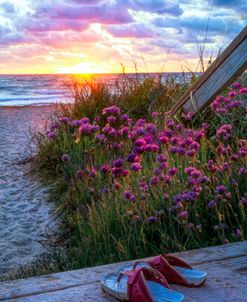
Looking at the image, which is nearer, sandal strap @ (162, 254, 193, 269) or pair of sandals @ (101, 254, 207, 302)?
pair of sandals @ (101, 254, 207, 302)

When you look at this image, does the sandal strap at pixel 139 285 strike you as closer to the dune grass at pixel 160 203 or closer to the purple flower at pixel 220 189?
the dune grass at pixel 160 203

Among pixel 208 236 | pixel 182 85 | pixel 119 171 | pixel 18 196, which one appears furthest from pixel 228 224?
pixel 182 85

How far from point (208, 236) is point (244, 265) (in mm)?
910

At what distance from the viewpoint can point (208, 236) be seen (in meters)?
3.75

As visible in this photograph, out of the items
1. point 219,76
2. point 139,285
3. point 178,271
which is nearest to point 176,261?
point 178,271

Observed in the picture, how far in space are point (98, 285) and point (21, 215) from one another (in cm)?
330

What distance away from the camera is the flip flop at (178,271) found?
8.42 ft

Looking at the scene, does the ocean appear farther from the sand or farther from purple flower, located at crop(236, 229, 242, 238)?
purple flower, located at crop(236, 229, 242, 238)

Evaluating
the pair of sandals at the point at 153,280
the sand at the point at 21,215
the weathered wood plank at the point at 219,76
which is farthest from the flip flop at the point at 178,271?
the weathered wood plank at the point at 219,76

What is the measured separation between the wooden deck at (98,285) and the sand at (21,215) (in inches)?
66.3

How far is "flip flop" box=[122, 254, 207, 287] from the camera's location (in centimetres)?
257

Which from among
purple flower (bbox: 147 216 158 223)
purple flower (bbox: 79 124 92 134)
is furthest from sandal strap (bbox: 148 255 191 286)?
purple flower (bbox: 79 124 92 134)

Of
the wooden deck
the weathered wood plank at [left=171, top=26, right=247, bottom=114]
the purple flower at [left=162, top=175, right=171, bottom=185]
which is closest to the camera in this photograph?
the wooden deck

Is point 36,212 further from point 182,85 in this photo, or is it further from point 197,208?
point 182,85
